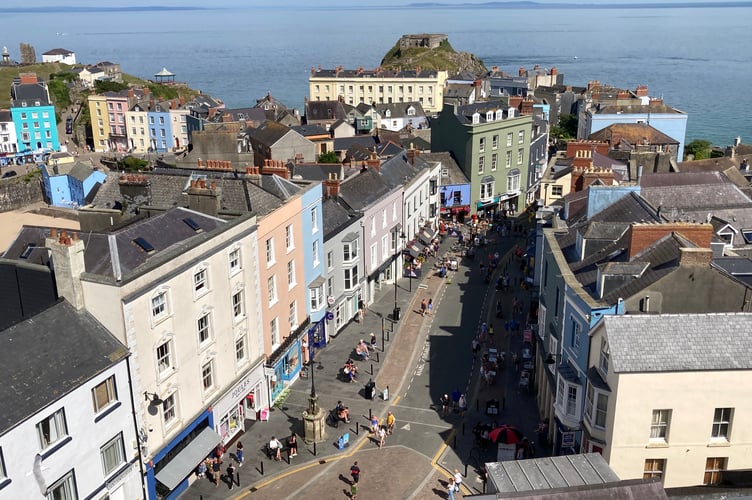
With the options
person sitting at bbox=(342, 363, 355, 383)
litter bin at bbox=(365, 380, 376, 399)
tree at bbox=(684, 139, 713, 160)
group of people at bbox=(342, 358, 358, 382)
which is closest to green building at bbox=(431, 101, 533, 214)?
tree at bbox=(684, 139, 713, 160)

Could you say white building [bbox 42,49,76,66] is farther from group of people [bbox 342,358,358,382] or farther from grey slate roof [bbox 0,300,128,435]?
grey slate roof [bbox 0,300,128,435]

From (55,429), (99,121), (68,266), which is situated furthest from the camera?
(99,121)

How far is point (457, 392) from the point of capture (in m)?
33.5

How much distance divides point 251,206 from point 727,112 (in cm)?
15195

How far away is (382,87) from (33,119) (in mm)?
56455

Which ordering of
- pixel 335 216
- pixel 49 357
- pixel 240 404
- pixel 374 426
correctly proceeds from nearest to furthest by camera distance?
pixel 49 357, pixel 374 426, pixel 240 404, pixel 335 216

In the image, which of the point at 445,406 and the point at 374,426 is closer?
the point at 374,426

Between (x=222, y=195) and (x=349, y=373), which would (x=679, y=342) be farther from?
(x=222, y=195)

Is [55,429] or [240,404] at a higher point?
[55,429]

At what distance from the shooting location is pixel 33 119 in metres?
105

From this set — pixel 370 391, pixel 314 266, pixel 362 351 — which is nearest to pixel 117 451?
pixel 370 391

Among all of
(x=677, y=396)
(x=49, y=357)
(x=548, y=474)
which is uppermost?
(x=49, y=357)

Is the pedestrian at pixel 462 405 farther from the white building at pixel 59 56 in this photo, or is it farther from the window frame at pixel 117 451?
the white building at pixel 59 56

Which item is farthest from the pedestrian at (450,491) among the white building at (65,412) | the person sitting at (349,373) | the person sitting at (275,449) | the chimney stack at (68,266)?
the chimney stack at (68,266)
